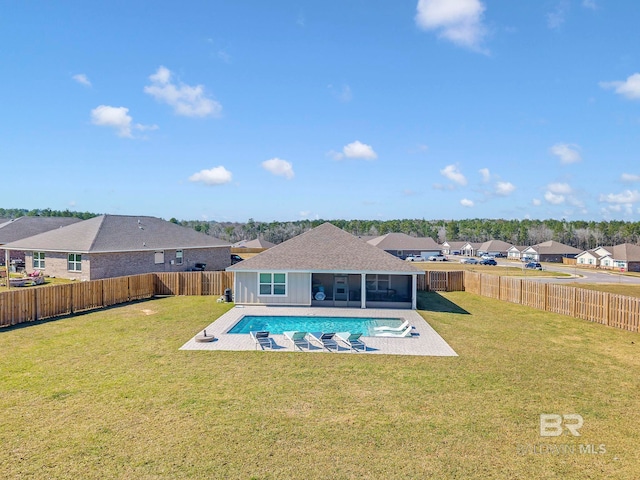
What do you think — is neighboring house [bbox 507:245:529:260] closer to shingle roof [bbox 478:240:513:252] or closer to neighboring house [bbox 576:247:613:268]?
shingle roof [bbox 478:240:513:252]

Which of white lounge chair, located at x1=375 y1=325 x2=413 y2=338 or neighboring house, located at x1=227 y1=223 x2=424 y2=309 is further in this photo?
neighboring house, located at x1=227 y1=223 x2=424 y2=309

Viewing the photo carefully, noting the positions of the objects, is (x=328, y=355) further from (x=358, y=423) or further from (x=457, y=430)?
(x=457, y=430)

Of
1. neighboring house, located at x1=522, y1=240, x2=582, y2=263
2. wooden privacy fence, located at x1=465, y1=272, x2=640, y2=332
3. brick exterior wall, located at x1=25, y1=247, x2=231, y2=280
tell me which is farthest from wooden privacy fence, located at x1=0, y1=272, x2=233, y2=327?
neighboring house, located at x1=522, y1=240, x2=582, y2=263

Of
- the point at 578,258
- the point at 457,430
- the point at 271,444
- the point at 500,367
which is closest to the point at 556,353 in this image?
the point at 500,367

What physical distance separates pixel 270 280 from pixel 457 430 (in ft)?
51.8

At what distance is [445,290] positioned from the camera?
30875 millimetres

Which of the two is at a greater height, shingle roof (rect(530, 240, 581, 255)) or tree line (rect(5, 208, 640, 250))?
tree line (rect(5, 208, 640, 250))

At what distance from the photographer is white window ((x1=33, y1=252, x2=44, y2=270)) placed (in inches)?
1251

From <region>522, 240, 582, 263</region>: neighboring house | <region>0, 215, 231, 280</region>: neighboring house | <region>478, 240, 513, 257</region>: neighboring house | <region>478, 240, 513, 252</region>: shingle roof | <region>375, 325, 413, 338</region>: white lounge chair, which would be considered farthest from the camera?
<region>478, 240, 513, 252</region>: shingle roof

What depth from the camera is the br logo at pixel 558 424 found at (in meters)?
8.62

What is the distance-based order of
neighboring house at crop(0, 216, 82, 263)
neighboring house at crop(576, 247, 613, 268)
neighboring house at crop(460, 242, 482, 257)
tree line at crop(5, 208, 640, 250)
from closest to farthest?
neighboring house at crop(0, 216, 82, 263) < neighboring house at crop(576, 247, 613, 268) < neighboring house at crop(460, 242, 482, 257) < tree line at crop(5, 208, 640, 250)

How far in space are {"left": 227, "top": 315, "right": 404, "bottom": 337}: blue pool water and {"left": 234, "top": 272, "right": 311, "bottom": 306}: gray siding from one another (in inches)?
103

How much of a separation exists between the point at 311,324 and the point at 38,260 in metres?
26.4

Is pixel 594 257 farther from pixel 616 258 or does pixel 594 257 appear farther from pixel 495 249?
pixel 495 249
